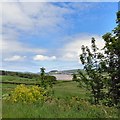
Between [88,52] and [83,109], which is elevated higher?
[88,52]

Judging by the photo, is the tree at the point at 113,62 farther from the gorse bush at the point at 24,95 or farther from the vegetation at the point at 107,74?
the gorse bush at the point at 24,95

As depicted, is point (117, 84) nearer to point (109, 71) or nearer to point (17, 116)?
point (109, 71)

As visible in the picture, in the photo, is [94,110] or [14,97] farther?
[14,97]

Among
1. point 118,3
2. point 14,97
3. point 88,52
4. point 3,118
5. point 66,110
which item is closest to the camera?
point 3,118

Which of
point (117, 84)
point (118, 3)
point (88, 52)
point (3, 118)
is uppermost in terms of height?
point (118, 3)

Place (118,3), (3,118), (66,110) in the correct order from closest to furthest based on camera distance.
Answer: (3,118), (66,110), (118,3)

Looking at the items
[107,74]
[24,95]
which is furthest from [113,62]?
[24,95]

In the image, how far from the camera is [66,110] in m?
8.16

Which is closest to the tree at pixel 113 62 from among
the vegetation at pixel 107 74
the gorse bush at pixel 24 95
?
the vegetation at pixel 107 74

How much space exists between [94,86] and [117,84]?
118cm

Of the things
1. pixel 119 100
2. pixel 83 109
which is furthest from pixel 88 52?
pixel 83 109

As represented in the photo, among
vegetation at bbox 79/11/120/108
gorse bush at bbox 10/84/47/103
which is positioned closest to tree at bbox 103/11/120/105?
vegetation at bbox 79/11/120/108

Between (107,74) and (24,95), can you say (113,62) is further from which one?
(24,95)

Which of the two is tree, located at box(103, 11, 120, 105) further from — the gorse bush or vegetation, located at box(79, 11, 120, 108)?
the gorse bush
